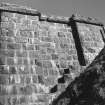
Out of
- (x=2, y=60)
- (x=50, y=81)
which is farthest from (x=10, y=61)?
(x=50, y=81)

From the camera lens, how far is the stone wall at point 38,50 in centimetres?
563

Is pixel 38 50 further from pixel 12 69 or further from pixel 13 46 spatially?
pixel 12 69

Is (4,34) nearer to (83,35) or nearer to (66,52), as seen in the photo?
(66,52)

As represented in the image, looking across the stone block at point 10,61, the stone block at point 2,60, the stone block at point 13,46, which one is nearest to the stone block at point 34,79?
the stone block at point 10,61

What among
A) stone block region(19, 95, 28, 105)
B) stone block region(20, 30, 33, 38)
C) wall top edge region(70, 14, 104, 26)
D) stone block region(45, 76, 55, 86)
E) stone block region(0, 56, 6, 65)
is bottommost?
stone block region(19, 95, 28, 105)

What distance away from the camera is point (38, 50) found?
22.2 ft

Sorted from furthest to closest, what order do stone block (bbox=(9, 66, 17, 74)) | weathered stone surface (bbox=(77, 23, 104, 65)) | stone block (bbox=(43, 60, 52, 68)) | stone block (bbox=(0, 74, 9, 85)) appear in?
1. weathered stone surface (bbox=(77, 23, 104, 65))
2. stone block (bbox=(43, 60, 52, 68))
3. stone block (bbox=(9, 66, 17, 74))
4. stone block (bbox=(0, 74, 9, 85))

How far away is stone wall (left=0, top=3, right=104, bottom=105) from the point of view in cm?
563

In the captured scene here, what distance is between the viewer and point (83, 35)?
8156 mm

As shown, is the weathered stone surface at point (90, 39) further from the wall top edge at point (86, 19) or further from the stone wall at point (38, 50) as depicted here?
the wall top edge at point (86, 19)

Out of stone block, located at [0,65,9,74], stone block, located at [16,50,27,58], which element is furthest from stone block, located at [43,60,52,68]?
stone block, located at [0,65,9,74]

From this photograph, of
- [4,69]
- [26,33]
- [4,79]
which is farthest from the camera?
[26,33]

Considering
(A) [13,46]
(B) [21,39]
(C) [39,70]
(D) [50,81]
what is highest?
(B) [21,39]

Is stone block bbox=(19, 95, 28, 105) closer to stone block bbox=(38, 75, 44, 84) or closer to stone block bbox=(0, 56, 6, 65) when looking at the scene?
stone block bbox=(38, 75, 44, 84)
